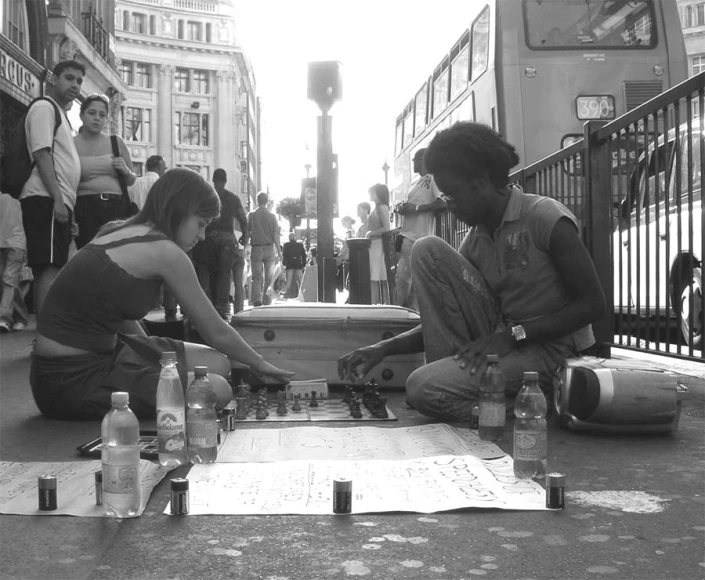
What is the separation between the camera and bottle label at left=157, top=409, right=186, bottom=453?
324 centimetres

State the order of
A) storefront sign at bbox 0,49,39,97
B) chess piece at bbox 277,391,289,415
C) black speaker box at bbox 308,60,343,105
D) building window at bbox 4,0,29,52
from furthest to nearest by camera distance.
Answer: building window at bbox 4,0,29,52 < storefront sign at bbox 0,49,39,97 < black speaker box at bbox 308,60,343,105 < chess piece at bbox 277,391,289,415

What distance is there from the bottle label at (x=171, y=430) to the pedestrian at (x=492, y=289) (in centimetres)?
130

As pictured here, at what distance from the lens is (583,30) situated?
11.4 meters

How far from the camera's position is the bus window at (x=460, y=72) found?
1280cm

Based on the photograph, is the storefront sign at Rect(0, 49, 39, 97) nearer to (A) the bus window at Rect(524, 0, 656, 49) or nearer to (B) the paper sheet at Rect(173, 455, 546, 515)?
(A) the bus window at Rect(524, 0, 656, 49)

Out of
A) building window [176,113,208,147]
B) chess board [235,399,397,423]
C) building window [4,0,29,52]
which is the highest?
building window [176,113,208,147]

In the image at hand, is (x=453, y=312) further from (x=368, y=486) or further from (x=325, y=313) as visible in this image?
(x=368, y=486)

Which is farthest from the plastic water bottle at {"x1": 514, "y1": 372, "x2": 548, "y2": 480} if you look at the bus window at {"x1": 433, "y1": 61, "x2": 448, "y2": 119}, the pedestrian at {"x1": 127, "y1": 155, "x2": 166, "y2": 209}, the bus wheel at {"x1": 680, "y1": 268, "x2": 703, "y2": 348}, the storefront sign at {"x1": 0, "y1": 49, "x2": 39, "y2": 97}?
the storefront sign at {"x1": 0, "y1": 49, "x2": 39, "y2": 97}

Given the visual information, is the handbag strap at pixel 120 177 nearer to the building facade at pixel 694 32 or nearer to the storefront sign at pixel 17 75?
the storefront sign at pixel 17 75

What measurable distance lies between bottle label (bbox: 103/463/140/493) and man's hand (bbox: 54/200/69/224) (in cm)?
435

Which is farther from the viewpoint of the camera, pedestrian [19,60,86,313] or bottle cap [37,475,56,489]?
pedestrian [19,60,86,313]

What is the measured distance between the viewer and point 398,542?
2525 mm

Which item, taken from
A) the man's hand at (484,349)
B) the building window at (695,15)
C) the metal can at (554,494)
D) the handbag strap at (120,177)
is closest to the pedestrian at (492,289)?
the man's hand at (484,349)

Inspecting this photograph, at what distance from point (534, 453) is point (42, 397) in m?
2.54
